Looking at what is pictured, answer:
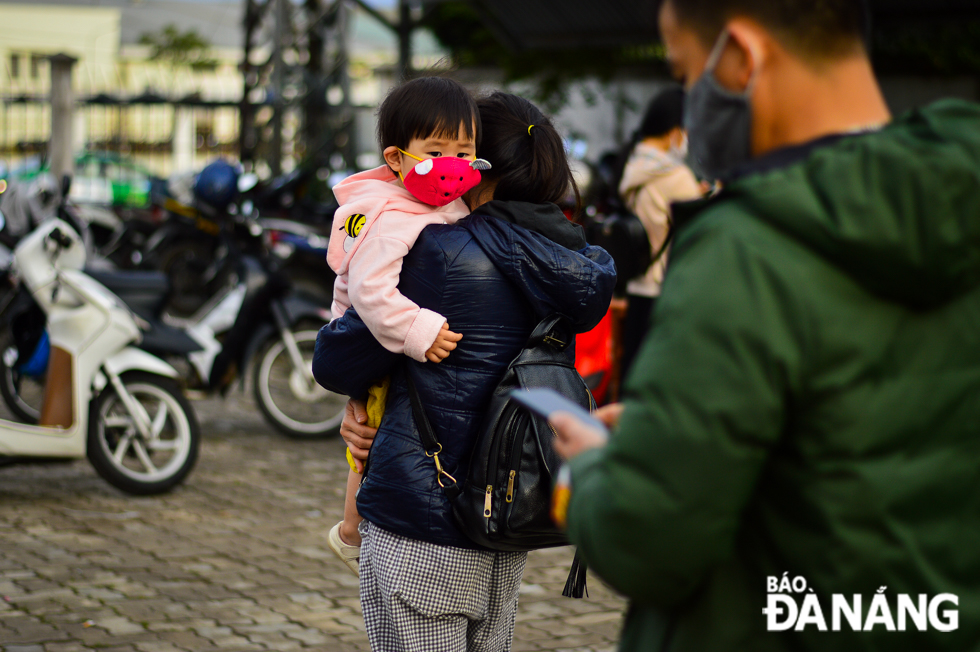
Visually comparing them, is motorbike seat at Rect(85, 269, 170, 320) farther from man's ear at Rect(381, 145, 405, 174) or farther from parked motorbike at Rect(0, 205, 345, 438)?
man's ear at Rect(381, 145, 405, 174)

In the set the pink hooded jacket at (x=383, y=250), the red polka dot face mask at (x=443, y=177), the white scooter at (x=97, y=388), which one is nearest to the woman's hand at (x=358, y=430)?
the pink hooded jacket at (x=383, y=250)

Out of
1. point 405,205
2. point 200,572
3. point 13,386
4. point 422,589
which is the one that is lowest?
point 200,572

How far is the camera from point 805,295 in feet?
4.04

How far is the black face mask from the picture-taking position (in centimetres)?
137

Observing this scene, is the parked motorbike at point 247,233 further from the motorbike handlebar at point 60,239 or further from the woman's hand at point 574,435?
the woman's hand at point 574,435

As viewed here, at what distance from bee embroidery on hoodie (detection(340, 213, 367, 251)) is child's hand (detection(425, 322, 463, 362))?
0.33 m

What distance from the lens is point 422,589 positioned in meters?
2.35

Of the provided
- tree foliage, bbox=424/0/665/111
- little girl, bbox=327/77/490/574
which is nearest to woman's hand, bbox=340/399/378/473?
little girl, bbox=327/77/490/574

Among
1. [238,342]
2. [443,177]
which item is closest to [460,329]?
[443,177]

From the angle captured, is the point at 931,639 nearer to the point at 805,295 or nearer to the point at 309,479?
the point at 805,295

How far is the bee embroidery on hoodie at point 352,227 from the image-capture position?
98.2 inches

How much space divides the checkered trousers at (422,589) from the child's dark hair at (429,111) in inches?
34.9

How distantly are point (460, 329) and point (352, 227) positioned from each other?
0.37 metres

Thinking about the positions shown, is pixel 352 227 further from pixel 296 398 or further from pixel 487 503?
pixel 296 398
